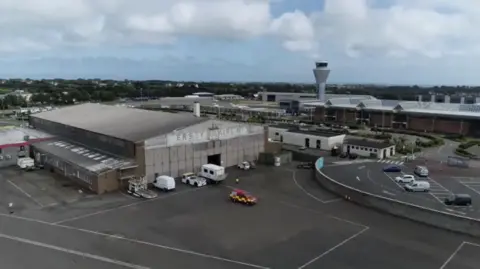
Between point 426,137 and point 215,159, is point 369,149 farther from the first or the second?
point 426,137

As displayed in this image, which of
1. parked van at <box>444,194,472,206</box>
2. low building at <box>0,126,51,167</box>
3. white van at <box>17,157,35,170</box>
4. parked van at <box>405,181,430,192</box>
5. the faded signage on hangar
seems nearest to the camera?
parked van at <box>444,194,472,206</box>

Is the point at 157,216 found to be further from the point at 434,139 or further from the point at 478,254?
the point at 434,139

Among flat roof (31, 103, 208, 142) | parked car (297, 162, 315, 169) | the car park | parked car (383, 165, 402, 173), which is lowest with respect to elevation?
the car park

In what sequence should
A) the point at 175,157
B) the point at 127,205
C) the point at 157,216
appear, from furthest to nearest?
the point at 175,157, the point at 127,205, the point at 157,216

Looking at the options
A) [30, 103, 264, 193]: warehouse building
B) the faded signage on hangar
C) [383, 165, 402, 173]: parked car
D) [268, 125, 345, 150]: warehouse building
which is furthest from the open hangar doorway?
[268, 125, 345, 150]: warehouse building

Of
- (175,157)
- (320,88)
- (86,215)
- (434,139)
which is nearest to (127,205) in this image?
(86,215)

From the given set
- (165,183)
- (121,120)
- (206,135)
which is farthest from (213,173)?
(121,120)

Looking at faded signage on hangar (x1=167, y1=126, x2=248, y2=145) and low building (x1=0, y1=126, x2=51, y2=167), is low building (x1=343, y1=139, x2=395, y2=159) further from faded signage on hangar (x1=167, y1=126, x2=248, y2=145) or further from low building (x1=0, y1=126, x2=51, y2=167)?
low building (x1=0, y1=126, x2=51, y2=167)
